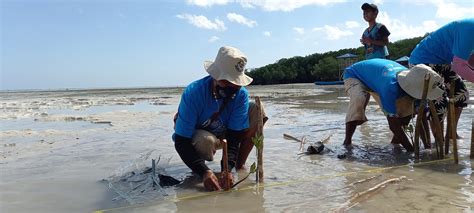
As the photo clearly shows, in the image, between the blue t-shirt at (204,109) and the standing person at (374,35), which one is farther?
the standing person at (374,35)

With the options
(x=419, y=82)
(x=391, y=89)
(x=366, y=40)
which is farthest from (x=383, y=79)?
(x=366, y=40)

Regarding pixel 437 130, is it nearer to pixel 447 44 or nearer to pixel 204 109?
pixel 447 44

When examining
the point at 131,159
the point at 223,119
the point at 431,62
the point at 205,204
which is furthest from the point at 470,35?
the point at 131,159

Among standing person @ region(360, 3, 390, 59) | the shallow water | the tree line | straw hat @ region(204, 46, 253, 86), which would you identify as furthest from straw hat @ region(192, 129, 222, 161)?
the tree line

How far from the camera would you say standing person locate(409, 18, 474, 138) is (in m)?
3.81

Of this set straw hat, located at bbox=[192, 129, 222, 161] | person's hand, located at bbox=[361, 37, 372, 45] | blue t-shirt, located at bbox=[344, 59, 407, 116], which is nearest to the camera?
straw hat, located at bbox=[192, 129, 222, 161]

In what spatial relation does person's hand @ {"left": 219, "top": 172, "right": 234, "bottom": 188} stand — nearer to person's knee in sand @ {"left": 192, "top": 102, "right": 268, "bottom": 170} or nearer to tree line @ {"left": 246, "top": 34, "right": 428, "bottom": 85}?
person's knee in sand @ {"left": 192, "top": 102, "right": 268, "bottom": 170}

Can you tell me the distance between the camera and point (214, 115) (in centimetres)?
342

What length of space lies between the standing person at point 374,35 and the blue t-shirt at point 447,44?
116cm

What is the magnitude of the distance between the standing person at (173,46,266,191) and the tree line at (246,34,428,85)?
33.3 m

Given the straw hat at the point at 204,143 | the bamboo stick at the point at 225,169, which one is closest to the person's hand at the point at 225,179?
the bamboo stick at the point at 225,169

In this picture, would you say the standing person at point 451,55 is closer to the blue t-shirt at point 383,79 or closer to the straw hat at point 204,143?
the blue t-shirt at point 383,79

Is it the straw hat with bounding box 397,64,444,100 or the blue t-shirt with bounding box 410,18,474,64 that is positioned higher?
the blue t-shirt with bounding box 410,18,474,64

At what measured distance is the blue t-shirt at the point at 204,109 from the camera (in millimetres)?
3217
